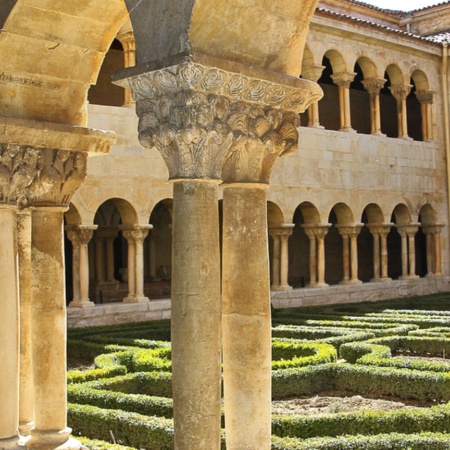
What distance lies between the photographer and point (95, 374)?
12.0 meters

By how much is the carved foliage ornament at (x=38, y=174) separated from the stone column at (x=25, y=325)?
21 cm

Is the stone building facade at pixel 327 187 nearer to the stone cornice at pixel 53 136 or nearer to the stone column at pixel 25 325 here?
the stone column at pixel 25 325

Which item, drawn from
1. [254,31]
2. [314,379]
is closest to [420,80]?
[314,379]

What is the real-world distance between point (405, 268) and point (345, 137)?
5.21 metres

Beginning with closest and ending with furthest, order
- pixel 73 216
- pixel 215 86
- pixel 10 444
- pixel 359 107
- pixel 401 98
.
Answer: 1. pixel 215 86
2. pixel 10 444
3. pixel 73 216
4. pixel 401 98
5. pixel 359 107

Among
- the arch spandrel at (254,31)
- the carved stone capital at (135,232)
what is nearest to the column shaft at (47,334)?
the arch spandrel at (254,31)

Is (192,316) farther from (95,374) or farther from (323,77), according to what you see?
(323,77)

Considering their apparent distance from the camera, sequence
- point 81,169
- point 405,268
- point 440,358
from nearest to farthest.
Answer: point 81,169 → point 440,358 → point 405,268

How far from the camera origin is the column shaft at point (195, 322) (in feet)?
17.1

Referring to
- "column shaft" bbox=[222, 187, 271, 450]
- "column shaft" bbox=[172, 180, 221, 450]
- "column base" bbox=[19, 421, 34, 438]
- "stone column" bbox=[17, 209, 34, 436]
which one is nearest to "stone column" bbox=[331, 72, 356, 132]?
"stone column" bbox=[17, 209, 34, 436]

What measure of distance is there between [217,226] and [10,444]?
2.83 m

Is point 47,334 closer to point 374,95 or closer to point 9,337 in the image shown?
point 9,337

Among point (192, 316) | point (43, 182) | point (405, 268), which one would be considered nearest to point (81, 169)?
point (43, 182)

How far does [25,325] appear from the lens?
24.7ft
